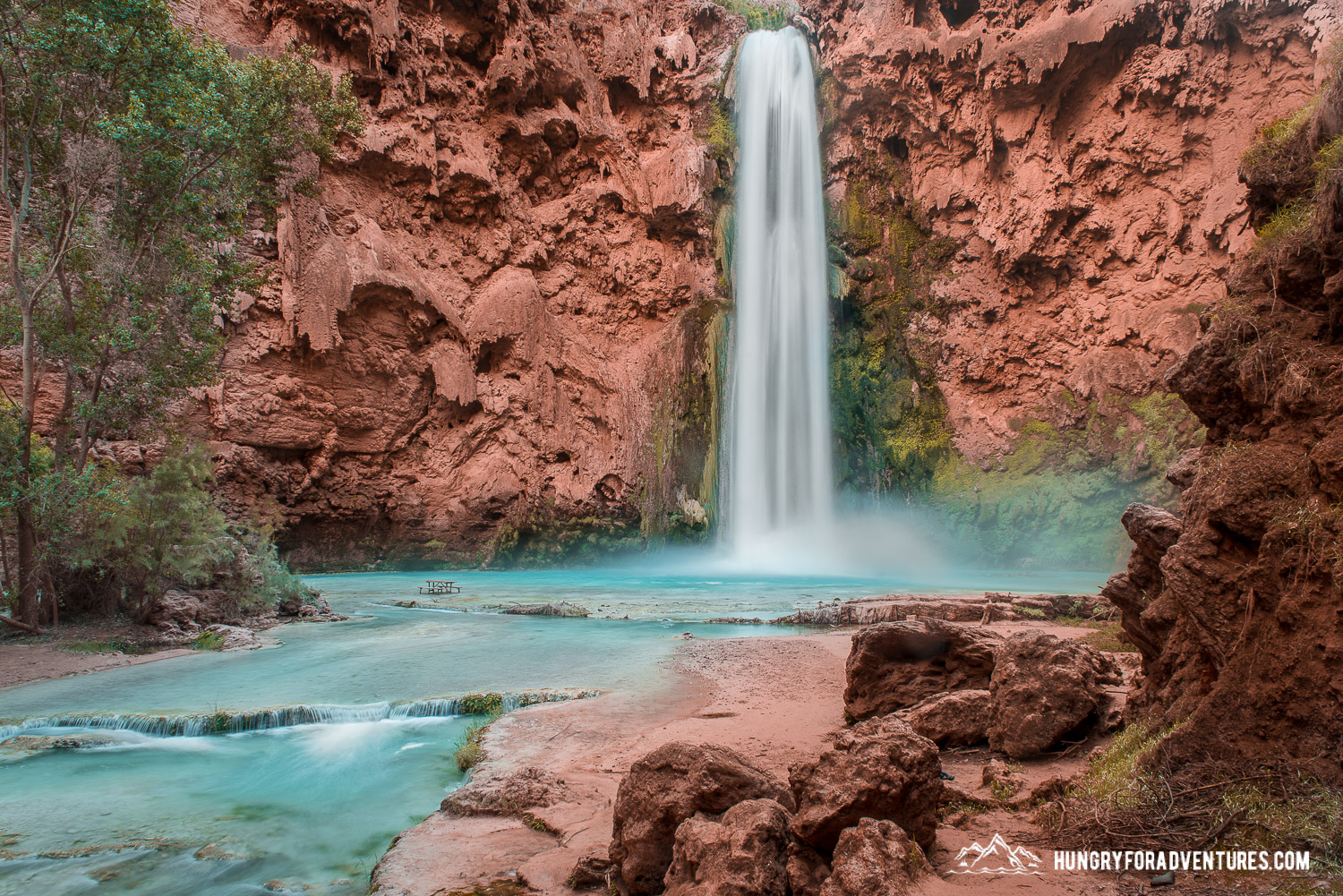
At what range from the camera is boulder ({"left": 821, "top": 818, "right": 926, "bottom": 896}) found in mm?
2701

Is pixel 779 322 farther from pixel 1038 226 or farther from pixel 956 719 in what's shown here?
pixel 956 719

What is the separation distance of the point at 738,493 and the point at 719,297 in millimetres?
8863

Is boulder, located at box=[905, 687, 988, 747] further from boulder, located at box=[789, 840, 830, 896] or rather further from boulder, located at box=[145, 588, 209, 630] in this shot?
boulder, located at box=[145, 588, 209, 630]

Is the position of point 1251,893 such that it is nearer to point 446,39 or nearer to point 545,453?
point 545,453

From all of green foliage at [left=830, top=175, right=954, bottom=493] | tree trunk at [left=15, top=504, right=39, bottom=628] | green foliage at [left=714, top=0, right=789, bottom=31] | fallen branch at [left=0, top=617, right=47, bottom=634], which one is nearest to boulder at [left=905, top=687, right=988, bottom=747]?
tree trunk at [left=15, top=504, right=39, bottom=628]

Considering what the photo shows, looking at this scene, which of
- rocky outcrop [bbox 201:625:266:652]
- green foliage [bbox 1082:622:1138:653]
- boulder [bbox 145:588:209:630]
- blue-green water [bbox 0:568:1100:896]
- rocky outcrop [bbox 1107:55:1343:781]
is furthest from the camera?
boulder [bbox 145:588:209:630]

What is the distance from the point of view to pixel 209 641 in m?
11.8

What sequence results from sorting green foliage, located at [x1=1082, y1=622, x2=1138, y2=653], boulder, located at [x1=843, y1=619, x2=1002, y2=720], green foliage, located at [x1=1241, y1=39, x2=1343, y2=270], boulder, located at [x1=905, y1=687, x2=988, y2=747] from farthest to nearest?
green foliage, located at [x1=1082, y1=622, x2=1138, y2=653] → boulder, located at [x1=843, y1=619, x2=1002, y2=720] → boulder, located at [x1=905, y1=687, x2=988, y2=747] → green foliage, located at [x1=1241, y1=39, x2=1343, y2=270]

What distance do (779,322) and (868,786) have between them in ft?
97.0

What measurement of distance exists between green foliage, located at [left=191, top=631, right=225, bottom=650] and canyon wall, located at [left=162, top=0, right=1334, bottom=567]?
50.0 ft

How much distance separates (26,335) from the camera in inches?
433

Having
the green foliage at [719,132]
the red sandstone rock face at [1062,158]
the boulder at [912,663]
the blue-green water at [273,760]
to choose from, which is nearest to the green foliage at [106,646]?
the blue-green water at [273,760]

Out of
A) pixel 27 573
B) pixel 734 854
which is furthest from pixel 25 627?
pixel 734 854

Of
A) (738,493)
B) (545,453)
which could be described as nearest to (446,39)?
(545,453)
